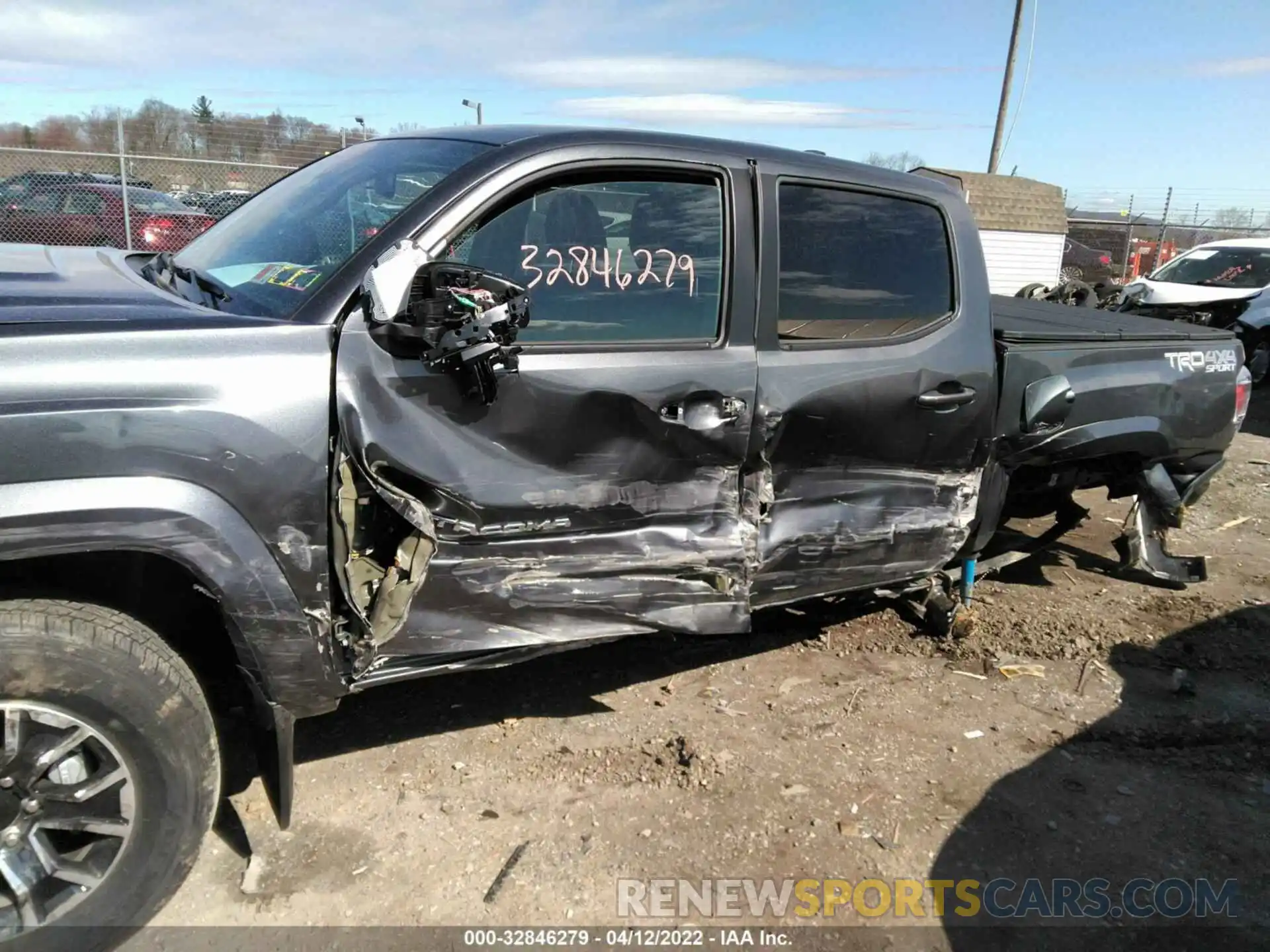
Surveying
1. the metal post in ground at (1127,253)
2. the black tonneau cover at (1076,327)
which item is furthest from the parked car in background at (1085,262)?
the black tonneau cover at (1076,327)

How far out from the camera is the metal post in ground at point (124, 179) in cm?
1141

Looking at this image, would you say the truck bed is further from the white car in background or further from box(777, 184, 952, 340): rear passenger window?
the white car in background

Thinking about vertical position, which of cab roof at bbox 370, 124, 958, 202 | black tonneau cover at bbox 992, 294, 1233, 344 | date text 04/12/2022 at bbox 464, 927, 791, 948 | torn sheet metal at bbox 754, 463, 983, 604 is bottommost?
date text 04/12/2022 at bbox 464, 927, 791, 948

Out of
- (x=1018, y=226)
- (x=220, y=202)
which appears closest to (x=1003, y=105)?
(x=1018, y=226)

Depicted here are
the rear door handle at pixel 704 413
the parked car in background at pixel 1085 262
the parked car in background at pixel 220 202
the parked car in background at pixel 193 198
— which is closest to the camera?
the rear door handle at pixel 704 413

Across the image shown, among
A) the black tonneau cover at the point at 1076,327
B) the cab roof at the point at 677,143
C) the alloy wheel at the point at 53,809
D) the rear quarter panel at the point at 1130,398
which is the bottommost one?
the alloy wheel at the point at 53,809

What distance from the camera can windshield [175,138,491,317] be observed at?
8.28 ft

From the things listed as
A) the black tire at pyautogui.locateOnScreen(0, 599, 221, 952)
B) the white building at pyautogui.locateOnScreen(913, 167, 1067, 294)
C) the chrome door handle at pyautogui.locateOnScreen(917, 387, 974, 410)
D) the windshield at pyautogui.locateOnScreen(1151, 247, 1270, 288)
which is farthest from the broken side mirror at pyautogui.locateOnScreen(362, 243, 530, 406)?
the white building at pyautogui.locateOnScreen(913, 167, 1067, 294)

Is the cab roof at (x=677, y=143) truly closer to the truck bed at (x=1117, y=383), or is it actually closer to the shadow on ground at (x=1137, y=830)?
the truck bed at (x=1117, y=383)

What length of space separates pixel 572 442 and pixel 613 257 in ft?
1.95

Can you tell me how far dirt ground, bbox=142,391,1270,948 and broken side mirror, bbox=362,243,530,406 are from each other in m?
1.46

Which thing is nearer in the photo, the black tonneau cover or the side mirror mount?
the side mirror mount

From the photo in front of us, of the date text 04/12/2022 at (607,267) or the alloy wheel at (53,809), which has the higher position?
the date text 04/12/2022 at (607,267)

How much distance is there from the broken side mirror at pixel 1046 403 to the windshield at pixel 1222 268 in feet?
36.0
